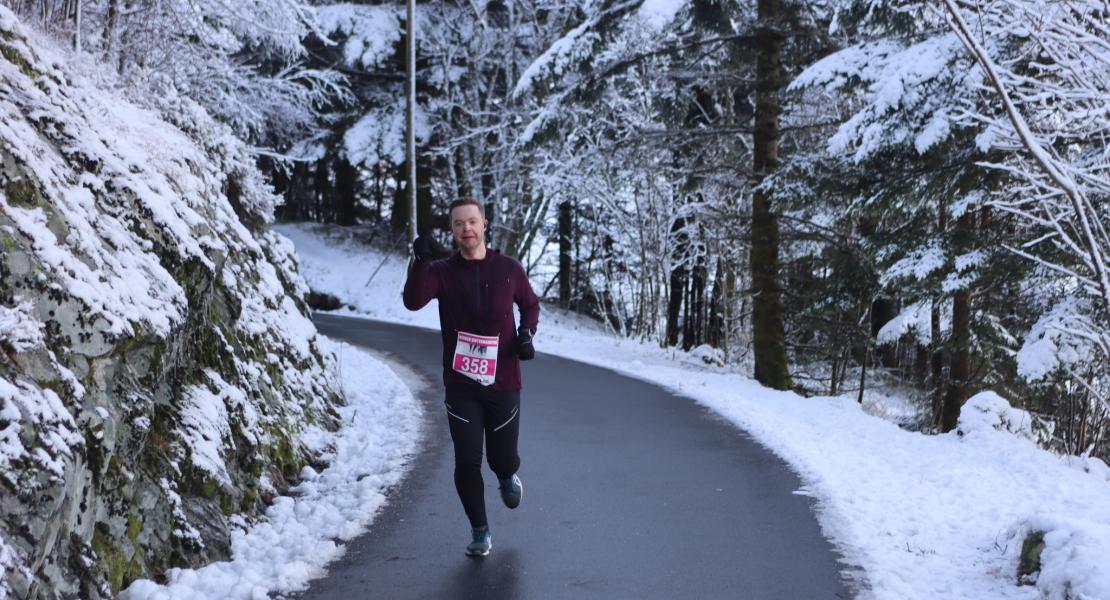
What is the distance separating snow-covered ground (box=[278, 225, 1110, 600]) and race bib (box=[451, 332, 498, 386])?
2283mm

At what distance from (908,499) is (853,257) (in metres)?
7.67

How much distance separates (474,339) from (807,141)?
15.2m

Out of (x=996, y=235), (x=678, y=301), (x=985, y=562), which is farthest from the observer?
(x=678, y=301)

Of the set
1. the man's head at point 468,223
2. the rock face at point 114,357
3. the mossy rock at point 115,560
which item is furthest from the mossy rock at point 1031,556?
the mossy rock at point 115,560

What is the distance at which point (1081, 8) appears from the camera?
5.56 meters

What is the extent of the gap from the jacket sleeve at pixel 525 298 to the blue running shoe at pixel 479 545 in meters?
1.20

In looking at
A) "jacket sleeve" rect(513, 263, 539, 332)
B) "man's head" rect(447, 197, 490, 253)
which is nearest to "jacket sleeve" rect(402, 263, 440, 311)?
"man's head" rect(447, 197, 490, 253)

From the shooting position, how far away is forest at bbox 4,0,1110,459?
7113 millimetres

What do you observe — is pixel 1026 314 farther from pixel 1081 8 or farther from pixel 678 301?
pixel 678 301

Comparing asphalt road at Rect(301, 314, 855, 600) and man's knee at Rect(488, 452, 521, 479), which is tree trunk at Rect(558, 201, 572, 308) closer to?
asphalt road at Rect(301, 314, 855, 600)

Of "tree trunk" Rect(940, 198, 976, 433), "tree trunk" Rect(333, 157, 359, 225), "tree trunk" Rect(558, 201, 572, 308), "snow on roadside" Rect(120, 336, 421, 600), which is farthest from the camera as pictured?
"tree trunk" Rect(333, 157, 359, 225)

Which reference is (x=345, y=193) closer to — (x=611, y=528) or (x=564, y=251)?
(x=564, y=251)

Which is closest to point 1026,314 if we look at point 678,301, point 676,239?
point 676,239

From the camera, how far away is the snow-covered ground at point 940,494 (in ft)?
15.4
